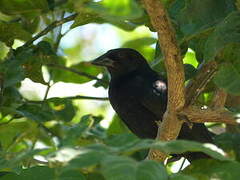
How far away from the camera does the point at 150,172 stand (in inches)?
53.8

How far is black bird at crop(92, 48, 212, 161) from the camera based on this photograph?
11.5ft

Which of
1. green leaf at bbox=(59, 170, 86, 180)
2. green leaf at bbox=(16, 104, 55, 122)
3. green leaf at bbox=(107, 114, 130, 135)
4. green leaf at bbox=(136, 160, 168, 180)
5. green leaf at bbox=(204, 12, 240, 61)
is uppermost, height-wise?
green leaf at bbox=(204, 12, 240, 61)

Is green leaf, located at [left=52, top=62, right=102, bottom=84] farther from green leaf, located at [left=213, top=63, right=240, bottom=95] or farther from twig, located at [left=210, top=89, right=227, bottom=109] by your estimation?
green leaf, located at [left=213, top=63, right=240, bottom=95]

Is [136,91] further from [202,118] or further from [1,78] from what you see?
[202,118]

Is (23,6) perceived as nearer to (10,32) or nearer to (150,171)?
(10,32)

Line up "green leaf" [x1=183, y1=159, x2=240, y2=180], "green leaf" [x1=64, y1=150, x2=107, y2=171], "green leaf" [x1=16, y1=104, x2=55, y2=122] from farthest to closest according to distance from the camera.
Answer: "green leaf" [x1=16, y1=104, x2=55, y2=122]
"green leaf" [x1=183, y1=159, x2=240, y2=180]
"green leaf" [x1=64, y1=150, x2=107, y2=171]

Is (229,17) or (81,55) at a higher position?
(229,17)

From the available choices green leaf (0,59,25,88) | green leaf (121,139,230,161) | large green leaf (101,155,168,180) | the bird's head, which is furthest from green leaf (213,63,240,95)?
the bird's head

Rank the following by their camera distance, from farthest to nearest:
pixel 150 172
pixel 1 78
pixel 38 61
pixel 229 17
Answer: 1. pixel 38 61
2. pixel 1 78
3. pixel 229 17
4. pixel 150 172

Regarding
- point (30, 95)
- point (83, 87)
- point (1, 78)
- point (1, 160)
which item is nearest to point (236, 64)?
point (1, 160)

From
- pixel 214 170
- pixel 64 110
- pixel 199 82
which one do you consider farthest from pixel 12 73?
pixel 214 170

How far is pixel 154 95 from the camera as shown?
11.6 ft

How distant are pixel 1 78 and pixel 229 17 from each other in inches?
50.8

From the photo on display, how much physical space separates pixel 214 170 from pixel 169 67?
0.53m
